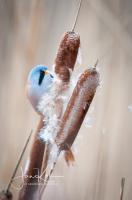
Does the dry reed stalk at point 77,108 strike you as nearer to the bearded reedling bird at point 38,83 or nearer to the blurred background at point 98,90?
the blurred background at point 98,90

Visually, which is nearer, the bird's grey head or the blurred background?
the blurred background

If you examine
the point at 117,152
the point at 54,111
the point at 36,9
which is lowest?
the point at 117,152

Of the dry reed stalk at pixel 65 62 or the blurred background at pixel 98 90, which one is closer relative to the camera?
the blurred background at pixel 98 90

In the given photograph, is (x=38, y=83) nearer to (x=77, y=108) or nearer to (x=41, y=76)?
(x=41, y=76)

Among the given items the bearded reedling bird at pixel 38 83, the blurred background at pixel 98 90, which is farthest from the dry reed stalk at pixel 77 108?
the bearded reedling bird at pixel 38 83

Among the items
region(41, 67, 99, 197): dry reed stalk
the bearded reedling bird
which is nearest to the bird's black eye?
the bearded reedling bird

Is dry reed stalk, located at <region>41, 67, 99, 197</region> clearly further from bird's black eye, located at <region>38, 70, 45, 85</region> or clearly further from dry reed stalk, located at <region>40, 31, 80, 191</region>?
bird's black eye, located at <region>38, 70, 45, 85</region>

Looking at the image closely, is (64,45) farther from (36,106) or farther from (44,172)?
(44,172)

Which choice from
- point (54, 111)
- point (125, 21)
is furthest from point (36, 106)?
point (125, 21)
